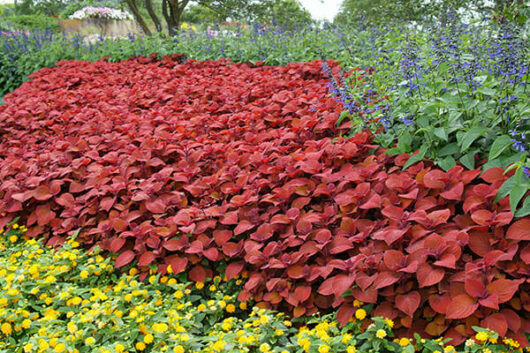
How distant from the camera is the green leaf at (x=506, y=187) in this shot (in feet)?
6.50

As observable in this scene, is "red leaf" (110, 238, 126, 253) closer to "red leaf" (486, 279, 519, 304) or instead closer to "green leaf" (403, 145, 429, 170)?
"green leaf" (403, 145, 429, 170)

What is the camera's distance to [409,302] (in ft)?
5.82

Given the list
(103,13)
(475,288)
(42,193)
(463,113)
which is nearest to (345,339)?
(475,288)

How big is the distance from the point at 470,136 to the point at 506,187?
13.9 inches

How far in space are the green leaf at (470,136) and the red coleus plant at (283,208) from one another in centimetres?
12

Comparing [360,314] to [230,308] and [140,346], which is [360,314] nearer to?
[230,308]

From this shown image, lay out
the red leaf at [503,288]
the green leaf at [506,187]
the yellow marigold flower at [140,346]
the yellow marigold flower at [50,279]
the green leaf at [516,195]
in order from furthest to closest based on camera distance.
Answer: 1. the yellow marigold flower at [50,279]
2. the green leaf at [506,187]
3. the green leaf at [516,195]
4. the yellow marigold flower at [140,346]
5. the red leaf at [503,288]

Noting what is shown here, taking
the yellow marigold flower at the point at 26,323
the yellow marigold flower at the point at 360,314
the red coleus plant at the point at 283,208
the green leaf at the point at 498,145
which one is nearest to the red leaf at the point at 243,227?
the red coleus plant at the point at 283,208

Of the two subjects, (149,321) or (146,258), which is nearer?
(149,321)

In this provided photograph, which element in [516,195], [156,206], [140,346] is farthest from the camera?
[156,206]

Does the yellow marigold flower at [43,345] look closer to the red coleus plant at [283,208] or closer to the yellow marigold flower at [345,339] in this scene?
the red coleus plant at [283,208]

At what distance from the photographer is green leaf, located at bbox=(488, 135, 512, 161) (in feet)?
7.06

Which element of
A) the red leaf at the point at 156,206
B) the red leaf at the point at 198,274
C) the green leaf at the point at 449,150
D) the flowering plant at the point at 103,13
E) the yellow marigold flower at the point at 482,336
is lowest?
the red leaf at the point at 198,274

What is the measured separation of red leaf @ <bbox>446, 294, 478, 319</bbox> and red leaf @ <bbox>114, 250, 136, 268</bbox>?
1573 millimetres
